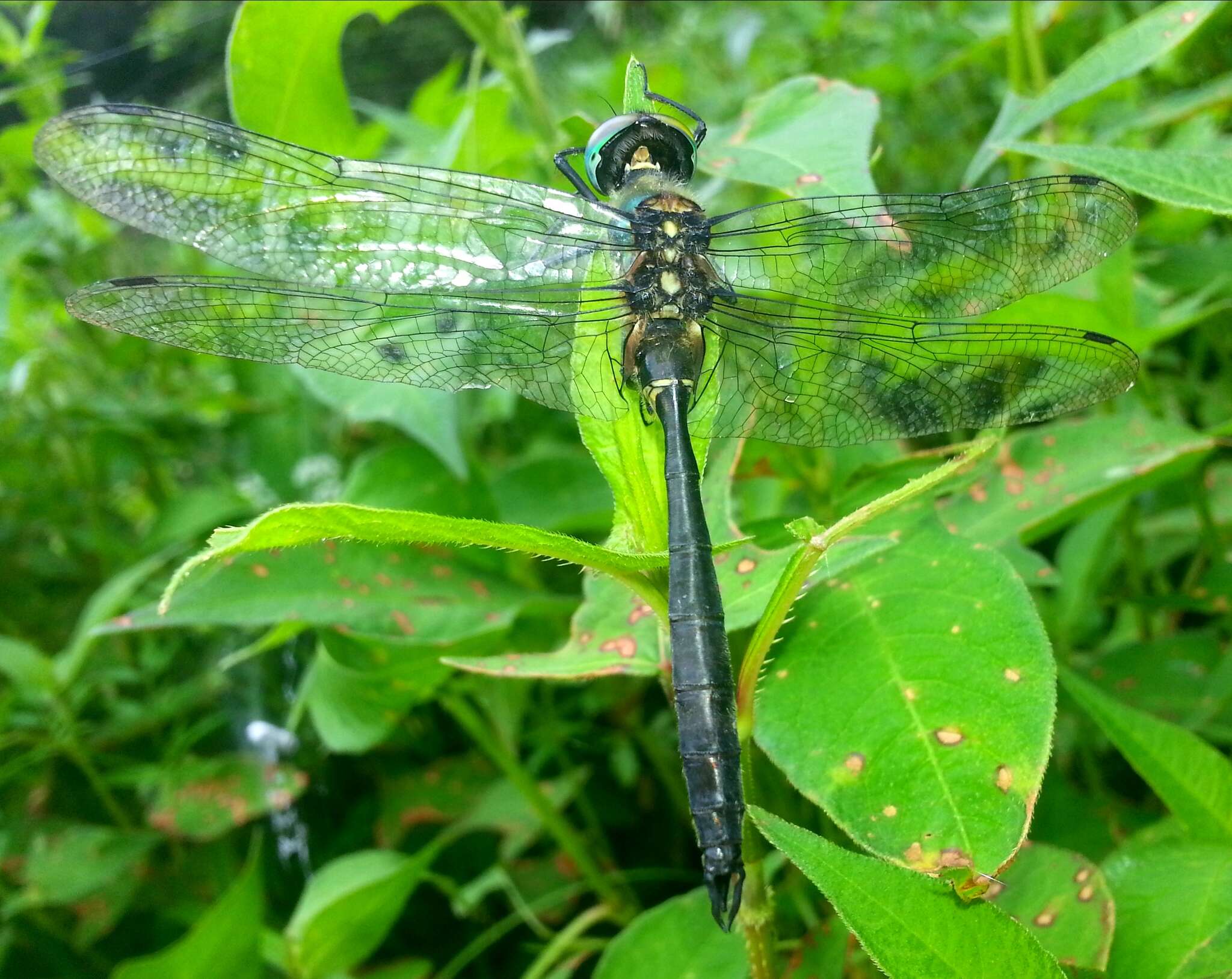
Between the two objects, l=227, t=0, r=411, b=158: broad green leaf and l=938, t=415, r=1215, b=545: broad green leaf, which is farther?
l=227, t=0, r=411, b=158: broad green leaf

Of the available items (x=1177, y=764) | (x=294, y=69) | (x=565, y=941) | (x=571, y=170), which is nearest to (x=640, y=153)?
(x=571, y=170)

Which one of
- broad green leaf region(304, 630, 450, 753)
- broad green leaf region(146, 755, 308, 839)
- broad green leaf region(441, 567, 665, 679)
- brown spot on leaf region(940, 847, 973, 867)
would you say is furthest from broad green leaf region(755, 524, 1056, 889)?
broad green leaf region(146, 755, 308, 839)

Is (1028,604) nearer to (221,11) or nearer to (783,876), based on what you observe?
(783,876)

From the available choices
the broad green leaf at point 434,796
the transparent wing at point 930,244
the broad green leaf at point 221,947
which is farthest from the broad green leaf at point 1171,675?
the broad green leaf at point 221,947

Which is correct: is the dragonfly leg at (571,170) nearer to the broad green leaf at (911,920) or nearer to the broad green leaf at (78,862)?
the broad green leaf at (911,920)

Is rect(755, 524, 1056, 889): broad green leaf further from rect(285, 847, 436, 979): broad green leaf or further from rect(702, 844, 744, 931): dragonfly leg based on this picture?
rect(285, 847, 436, 979): broad green leaf

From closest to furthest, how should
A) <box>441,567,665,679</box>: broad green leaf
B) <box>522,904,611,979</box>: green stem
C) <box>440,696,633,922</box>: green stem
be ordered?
1. <box>441,567,665,679</box>: broad green leaf
2. <box>522,904,611,979</box>: green stem
3. <box>440,696,633,922</box>: green stem
